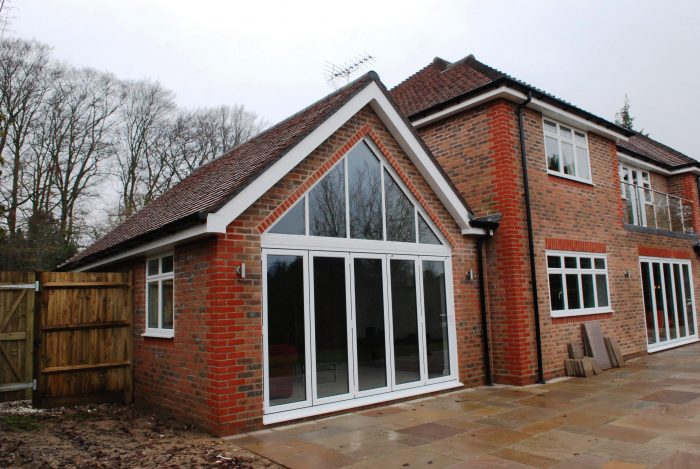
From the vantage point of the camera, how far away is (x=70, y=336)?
8.24 meters

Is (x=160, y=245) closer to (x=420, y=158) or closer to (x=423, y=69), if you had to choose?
(x=420, y=158)

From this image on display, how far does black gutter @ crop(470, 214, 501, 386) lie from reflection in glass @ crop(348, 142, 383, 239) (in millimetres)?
2220

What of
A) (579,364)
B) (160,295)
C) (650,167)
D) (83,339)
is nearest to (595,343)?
(579,364)

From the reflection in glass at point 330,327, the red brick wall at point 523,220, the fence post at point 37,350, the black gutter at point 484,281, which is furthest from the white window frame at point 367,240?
the fence post at point 37,350

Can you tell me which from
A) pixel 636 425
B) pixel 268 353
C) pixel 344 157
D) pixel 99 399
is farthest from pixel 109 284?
pixel 636 425

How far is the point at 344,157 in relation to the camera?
8.00 meters

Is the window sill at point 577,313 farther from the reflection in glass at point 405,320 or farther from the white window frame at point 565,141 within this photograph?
the reflection in glass at point 405,320

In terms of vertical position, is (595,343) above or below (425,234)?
below

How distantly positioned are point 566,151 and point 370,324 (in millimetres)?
6749

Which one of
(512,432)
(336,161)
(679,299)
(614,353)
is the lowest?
(512,432)

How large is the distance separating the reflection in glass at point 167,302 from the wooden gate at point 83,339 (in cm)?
129

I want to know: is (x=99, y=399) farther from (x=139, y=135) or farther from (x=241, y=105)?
(x=241, y=105)

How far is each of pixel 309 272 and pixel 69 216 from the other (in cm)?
1943

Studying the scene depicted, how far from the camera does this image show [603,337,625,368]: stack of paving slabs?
11117 mm
